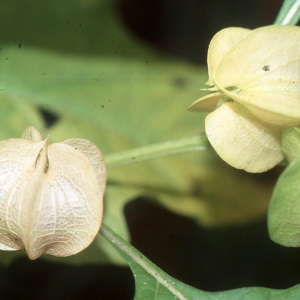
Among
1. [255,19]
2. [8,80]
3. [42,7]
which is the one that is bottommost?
[8,80]

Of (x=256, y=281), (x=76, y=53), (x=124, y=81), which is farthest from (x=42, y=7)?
(x=256, y=281)

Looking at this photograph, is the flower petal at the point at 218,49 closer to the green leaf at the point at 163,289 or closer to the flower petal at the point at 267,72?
the flower petal at the point at 267,72

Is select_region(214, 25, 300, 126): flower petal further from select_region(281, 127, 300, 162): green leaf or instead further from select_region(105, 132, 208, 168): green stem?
select_region(105, 132, 208, 168): green stem

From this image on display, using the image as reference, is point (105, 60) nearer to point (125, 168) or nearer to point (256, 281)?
point (125, 168)

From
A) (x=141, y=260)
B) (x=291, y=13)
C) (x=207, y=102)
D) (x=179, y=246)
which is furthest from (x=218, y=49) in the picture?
(x=179, y=246)

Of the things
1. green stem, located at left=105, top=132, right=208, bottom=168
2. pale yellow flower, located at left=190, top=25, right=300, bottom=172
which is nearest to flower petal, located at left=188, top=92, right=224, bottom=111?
pale yellow flower, located at left=190, top=25, right=300, bottom=172

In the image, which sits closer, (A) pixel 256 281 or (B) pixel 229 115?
(B) pixel 229 115
